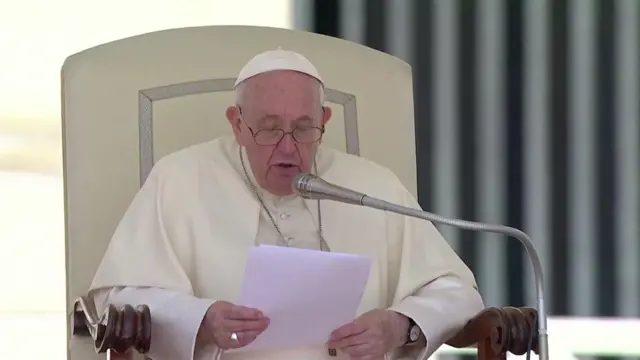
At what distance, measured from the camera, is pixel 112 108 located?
7.30 feet

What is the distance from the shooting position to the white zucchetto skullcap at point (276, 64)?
2.06m

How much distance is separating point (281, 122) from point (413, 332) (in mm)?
581

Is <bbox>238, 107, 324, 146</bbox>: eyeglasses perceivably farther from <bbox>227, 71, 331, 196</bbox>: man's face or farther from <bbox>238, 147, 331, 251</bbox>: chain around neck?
<bbox>238, 147, 331, 251</bbox>: chain around neck

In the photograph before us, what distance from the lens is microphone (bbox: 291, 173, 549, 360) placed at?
1.44 m

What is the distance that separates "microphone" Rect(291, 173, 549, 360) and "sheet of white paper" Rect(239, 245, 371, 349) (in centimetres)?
13

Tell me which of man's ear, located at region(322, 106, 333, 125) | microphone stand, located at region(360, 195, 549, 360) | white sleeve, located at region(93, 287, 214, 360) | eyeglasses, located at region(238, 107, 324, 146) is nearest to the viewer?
microphone stand, located at region(360, 195, 549, 360)

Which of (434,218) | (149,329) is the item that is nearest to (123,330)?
(149,329)

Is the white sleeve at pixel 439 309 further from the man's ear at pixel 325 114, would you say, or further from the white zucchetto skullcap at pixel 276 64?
the white zucchetto skullcap at pixel 276 64

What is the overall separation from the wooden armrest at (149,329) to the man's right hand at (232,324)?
0.51 feet

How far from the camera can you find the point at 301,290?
170cm

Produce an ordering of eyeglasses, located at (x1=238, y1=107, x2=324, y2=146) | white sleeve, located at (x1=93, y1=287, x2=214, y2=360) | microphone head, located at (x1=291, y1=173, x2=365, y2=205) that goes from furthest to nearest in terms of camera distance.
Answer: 1. eyeglasses, located at (x1=238, y1=107, x2=324, y2=146)
2. white sleeve, located at (x1=93, y1=287, x2=214, y2=360)
3. microphone head, located at (x1=291, y1=173, x2=365, y2=205)

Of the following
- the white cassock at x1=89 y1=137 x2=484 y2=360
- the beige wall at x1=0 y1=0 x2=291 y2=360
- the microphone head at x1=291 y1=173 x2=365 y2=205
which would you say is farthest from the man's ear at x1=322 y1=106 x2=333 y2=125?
the beige wall at x1=0 y1=0 x2=291 y2=360

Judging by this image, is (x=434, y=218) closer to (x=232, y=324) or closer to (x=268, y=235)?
(x=232, y=324)

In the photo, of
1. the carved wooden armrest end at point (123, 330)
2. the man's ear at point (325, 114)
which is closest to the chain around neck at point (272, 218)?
the man's ear at point (325, 114)
